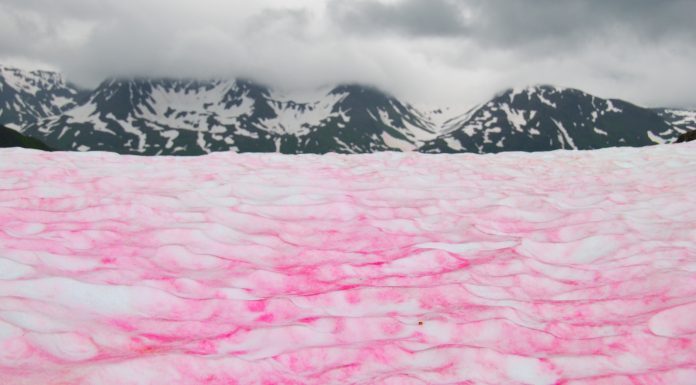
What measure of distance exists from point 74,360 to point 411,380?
2787 mm

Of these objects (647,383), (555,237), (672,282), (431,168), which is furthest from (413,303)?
(431,168)

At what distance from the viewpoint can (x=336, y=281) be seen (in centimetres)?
691

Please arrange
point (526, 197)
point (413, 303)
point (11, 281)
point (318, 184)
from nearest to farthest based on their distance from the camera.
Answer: point (11, 281) → point (413, 303) → point (526, 197) → point (318, 184)

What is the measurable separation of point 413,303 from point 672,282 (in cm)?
326

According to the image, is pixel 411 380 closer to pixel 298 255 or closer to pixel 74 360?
Answer: pixel 74 360

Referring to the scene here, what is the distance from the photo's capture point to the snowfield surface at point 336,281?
467 cm

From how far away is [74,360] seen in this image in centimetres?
442

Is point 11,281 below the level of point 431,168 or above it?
below

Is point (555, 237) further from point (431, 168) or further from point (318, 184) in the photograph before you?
point (431, 168)

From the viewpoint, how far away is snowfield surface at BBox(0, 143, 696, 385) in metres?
4.67

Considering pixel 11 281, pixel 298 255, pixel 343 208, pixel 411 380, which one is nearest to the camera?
pixel 411 380

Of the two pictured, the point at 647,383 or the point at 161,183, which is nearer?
the point at 647,383

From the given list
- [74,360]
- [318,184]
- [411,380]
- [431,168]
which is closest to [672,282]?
[411,380]

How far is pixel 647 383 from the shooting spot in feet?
15.0
